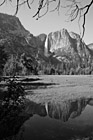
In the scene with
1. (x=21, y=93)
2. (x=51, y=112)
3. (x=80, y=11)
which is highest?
(x=80, y=11)

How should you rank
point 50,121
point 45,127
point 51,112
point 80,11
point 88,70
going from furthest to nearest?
point 88,70 < point 51,112 < point 50,121 < point 45,127 < point 80,11

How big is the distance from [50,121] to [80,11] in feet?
33.2

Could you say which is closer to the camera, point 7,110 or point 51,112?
point 7,110

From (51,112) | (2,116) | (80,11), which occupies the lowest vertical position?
(51,112)

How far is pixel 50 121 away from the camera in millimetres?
11758

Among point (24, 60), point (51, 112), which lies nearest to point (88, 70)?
point (24, 60)

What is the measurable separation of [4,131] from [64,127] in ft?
12.5

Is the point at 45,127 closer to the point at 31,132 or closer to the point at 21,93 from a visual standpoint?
the point at 31,132

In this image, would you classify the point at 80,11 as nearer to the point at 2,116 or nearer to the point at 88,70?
the point at 2,116

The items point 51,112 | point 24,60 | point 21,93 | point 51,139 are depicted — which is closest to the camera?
point 21,93

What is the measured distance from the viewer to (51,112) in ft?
47.1

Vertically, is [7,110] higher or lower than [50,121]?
higher

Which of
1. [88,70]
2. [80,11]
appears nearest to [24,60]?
[80,11]

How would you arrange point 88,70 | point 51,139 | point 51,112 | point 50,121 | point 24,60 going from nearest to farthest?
1. point 51,139
2. point 50,121
3. point 51,112
4. point 24,60
5. point 88,70
